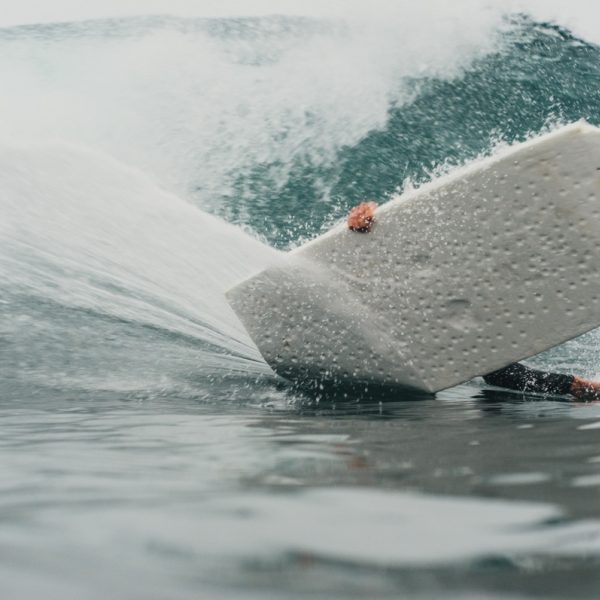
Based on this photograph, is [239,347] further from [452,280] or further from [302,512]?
[302,512]

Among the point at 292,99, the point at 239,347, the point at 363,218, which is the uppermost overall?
the point at 292,99

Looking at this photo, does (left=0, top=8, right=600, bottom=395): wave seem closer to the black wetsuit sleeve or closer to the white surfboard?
the black wetsuit sleeve

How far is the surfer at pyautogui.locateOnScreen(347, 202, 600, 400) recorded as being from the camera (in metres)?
2.84

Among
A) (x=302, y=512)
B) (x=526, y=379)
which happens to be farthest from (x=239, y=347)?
(x=302, y=512)

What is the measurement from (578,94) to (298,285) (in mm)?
6523

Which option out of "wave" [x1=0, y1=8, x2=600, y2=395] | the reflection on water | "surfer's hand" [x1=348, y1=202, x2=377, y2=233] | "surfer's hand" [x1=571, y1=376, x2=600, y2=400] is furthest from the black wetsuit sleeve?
"wave" [x1=0, y1=8, x2=600, y2=395]

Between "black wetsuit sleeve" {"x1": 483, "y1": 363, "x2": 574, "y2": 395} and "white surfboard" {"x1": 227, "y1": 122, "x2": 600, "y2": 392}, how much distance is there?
0.25 m

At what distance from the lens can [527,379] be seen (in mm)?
3174

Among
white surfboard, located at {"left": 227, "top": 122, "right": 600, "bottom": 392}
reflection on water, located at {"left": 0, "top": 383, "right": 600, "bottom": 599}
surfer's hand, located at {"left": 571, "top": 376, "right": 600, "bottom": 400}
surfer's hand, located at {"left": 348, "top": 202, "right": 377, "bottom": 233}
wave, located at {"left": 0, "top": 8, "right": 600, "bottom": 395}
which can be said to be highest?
wave, located at {"left": 0, "top": 8, "right": 600, "bottom": 395}

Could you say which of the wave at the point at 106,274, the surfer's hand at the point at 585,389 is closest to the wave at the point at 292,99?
the wave at the point at 106,274

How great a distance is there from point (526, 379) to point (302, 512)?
2.33m

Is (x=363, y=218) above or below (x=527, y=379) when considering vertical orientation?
above

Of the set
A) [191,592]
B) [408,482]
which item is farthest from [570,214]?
[191,592]

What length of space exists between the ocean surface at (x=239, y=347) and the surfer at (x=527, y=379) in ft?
0.33
